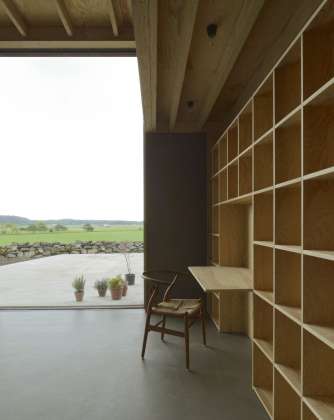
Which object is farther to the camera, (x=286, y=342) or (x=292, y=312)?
(x=286, y=342)

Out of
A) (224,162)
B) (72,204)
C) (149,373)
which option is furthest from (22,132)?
(149,373)

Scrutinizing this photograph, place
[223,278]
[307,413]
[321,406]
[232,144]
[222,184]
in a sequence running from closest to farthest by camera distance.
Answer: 1. [321,406]
2. [307,413]
3. [223,278]
4. [232,144]
5. [222,184]

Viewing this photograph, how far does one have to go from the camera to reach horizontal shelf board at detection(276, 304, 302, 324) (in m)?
1.86

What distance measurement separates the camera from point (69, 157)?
25.3 ft

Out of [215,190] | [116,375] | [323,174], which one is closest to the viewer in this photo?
[323,174]

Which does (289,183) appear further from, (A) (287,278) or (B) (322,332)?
(B) (322,332)

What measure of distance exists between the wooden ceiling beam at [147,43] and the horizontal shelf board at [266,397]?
2.69 meters

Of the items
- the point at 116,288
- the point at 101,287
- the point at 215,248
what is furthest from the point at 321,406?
the point at 101,287

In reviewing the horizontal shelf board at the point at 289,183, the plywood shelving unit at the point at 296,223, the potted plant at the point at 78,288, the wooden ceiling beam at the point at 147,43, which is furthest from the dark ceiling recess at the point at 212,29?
the potted plant at the point at 78,288

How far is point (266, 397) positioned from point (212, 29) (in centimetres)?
272

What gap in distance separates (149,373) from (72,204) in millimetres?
4515

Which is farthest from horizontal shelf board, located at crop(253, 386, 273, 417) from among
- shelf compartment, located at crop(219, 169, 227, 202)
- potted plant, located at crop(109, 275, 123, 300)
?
potted plant, located at crop(109, 275, 123, 300)

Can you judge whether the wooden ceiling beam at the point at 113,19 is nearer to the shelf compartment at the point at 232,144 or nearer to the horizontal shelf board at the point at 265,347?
the shelf compartment at the point at 232,144

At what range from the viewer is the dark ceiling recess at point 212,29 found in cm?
245
